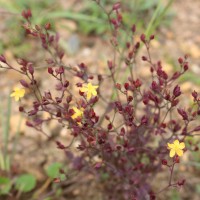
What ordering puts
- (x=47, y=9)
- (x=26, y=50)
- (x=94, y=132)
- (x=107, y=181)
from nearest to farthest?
(x=94, y=132)
(x=107, y=181)
(x=26, y=50)
(x=47, y=9)

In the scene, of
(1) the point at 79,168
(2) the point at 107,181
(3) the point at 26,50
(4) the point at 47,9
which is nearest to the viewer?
(1) the point at 79,168

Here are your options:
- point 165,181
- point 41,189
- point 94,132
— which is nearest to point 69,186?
point 41,189

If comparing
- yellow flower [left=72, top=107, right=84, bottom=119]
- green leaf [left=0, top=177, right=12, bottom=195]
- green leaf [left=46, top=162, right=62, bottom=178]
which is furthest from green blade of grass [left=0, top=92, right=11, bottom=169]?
yellow flower [left=72, top=107, right=84, bottom=119]

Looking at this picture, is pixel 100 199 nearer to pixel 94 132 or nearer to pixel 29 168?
pixel 29 168

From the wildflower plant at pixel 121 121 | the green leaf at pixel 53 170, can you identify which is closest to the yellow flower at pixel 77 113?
the wildflower plant at pixel 121 121

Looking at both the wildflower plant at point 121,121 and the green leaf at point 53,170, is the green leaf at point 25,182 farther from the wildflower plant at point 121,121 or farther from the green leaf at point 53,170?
the wildflower plant at point 121,121

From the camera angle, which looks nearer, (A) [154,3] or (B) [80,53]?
(B) [80,53]

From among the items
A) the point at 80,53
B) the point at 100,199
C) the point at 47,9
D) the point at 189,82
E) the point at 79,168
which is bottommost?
the point at 100,199
